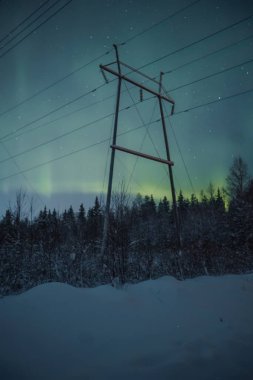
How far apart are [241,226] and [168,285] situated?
16.0 metres

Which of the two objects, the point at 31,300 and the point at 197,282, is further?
the point at 197,282

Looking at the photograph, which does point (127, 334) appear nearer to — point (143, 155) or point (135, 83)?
point (143, 155)

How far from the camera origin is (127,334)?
11.4 ft

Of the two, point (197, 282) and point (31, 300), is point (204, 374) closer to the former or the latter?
point (31, 300)

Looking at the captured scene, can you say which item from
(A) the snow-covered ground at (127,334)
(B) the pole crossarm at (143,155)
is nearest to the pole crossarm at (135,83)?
(B) the pole crossarm at (143,155)

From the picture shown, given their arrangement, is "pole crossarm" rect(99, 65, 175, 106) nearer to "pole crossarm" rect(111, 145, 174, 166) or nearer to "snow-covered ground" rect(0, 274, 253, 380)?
"pole crossarm" rect(111, 145, 174, 166)

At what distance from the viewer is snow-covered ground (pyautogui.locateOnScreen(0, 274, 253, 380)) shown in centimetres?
260

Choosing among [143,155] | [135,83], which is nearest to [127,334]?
[143,155]

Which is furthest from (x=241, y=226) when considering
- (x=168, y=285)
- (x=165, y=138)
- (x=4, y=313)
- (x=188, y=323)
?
(x=4, y=313)

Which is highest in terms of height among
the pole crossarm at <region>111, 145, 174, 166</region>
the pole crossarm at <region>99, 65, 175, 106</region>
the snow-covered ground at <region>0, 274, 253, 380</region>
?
the pole crossarm at <region>99, 65, 175, 106</region>

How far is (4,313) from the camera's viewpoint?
13.5 ft

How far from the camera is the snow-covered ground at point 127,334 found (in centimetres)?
→ 260

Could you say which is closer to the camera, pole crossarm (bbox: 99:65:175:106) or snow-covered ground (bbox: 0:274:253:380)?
snow-covered ground (bbox: 0:274:253:380)

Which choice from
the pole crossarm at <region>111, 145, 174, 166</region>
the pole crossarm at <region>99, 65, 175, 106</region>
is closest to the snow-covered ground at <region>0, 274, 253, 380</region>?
the pole crossarm at <region>111, 145, 174, 166</region>
